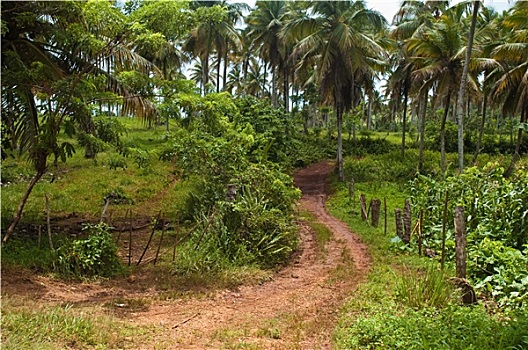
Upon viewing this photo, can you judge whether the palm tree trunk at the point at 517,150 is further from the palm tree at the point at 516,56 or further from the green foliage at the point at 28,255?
the green foliage at the point at 28,255

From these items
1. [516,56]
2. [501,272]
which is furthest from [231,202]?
[516,56]

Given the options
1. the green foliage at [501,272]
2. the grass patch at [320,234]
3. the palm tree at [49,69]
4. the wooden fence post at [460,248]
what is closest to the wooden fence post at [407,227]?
the grass patch at [320,234]

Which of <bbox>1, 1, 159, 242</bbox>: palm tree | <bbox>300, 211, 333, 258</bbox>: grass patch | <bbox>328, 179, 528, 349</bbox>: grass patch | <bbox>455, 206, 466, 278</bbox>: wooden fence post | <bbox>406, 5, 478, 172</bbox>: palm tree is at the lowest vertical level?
<bbox>300, 211, 333, 258</bbox>: grass patch

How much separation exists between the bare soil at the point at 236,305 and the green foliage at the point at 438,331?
47 cm

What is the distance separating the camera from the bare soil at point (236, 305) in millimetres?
4957

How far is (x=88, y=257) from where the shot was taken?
7055 millimetres

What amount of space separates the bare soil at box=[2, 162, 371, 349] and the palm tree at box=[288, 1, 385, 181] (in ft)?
42.6

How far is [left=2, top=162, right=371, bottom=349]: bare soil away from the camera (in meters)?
4.96

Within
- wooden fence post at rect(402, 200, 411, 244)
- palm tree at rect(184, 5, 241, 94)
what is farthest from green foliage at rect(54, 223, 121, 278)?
palm tree at rect(184, 5, 241, 94)

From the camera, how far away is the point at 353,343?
4.62m

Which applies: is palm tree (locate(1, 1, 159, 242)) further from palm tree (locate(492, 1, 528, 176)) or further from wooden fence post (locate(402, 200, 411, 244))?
palm tree (locate(492, 1, 528, 176))

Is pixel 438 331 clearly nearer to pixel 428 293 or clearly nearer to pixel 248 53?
pixel 428 293

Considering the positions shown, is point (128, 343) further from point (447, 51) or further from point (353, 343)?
point (447, 51)

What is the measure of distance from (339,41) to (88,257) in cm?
1530
